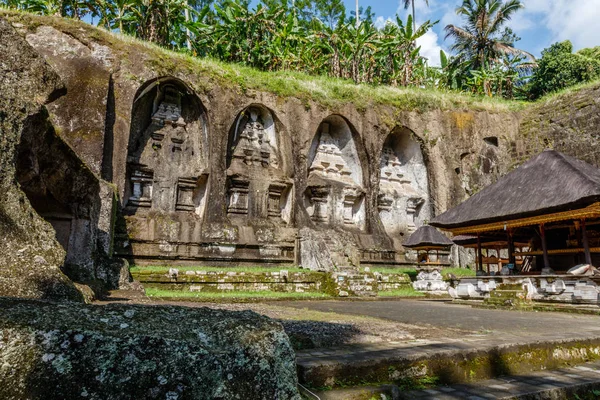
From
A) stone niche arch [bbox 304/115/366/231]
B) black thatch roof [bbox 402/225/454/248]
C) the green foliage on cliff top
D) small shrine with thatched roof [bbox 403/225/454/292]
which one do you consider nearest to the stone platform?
small shrine with thatched roof [bbox 403/225/454/292]

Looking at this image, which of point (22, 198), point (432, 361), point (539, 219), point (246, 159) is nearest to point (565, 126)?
point (539, 219)

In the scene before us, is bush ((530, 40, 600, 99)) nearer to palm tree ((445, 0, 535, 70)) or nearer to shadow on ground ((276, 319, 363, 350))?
palm tree ((445, 0, 535, 70))

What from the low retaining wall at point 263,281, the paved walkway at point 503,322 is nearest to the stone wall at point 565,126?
the low retaining wall at point 263,281

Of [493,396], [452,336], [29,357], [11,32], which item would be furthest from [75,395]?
[11,32]

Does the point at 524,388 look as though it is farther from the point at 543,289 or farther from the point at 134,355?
the point at 543,289

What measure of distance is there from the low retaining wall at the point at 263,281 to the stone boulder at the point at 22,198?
5.71m

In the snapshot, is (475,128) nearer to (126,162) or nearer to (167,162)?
(167,162)

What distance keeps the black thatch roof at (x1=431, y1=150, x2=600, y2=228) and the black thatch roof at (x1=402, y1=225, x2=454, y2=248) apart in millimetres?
1476

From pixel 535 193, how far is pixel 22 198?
1024cm

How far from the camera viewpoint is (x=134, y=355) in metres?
1.41

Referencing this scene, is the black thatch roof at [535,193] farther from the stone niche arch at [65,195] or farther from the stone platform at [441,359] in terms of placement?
the stone niche arch at [65,195]

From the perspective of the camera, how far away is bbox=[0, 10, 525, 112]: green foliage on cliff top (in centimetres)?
1464

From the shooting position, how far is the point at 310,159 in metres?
19.2

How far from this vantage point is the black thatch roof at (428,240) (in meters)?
14.1
